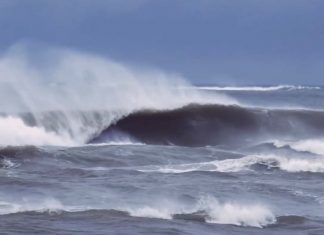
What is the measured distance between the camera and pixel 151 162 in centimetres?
2342

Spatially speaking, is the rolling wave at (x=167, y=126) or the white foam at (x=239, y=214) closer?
the white foam at (x=239, y=214)

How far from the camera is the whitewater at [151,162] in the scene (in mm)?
14867

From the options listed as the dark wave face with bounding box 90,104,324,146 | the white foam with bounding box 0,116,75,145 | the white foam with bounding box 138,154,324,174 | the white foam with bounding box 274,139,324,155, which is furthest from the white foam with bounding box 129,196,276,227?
the dark wave face with bounding box 90,104,324,146

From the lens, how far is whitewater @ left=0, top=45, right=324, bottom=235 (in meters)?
14.9

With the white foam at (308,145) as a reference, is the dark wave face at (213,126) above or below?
above

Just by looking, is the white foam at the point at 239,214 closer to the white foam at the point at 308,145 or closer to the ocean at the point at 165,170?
the ocean at the point at 165,170

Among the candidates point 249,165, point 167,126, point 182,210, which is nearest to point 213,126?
point 167,126

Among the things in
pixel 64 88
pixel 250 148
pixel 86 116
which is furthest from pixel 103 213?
pixel 64 88

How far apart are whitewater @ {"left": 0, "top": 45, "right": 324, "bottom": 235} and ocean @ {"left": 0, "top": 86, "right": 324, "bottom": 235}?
3 cm

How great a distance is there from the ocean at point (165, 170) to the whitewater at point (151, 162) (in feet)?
0.11

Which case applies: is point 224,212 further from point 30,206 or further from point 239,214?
point 30,206

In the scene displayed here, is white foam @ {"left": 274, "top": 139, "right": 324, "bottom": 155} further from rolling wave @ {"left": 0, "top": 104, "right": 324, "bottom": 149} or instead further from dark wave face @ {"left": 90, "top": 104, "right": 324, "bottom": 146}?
dark wave face @ {"left": 90, "top": 104, "right": 324, "bottom": 146}

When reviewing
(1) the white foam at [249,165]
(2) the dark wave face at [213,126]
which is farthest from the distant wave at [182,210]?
(2) the dark wave face at [213,126]

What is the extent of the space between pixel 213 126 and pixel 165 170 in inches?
478
